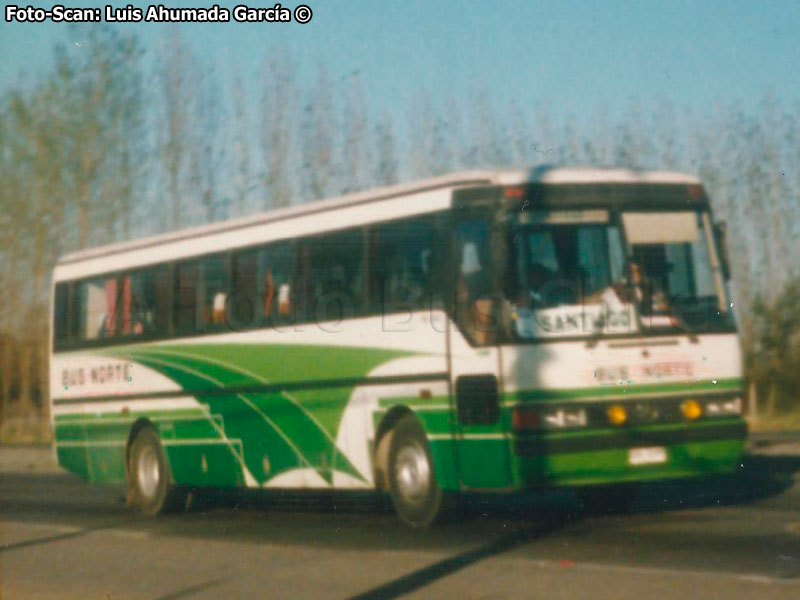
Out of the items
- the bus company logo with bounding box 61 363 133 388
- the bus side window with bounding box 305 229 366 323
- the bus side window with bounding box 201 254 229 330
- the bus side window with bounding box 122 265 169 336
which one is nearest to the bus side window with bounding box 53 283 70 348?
the bus company logo with bounding box 61 363 133 388

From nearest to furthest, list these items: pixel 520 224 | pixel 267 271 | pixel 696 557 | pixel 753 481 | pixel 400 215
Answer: pixel 696 557 < pixel 520 224 < pixel 400 215 < pixel 267 271 < pixel 753 481

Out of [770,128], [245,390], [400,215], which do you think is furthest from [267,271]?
[770,128]

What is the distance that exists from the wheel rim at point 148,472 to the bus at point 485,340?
77.4 inches

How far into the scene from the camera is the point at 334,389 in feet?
50.3

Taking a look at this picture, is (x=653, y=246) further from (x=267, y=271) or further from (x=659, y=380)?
(x=267, y=271)

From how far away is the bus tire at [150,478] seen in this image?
61.3ft

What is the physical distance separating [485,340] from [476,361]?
0.23m

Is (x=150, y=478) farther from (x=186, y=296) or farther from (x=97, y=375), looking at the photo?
(x=186, y=296)

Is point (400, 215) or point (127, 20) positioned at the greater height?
point (127, 20)

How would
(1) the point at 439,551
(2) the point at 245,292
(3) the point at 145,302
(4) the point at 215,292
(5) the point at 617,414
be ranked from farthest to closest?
(3) the point at 145,302
(4) the point at 215,292
(2) the point at 245,292
(5) the point at 617,414
(1) the point at 439,551

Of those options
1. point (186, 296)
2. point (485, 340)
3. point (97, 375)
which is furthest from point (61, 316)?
point (485, 340)

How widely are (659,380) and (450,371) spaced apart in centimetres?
195

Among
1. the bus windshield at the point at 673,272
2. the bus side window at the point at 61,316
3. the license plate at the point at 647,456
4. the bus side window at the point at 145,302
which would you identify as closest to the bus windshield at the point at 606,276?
the bus windshield at the point at 673,272

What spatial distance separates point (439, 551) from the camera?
11820 millimetres
